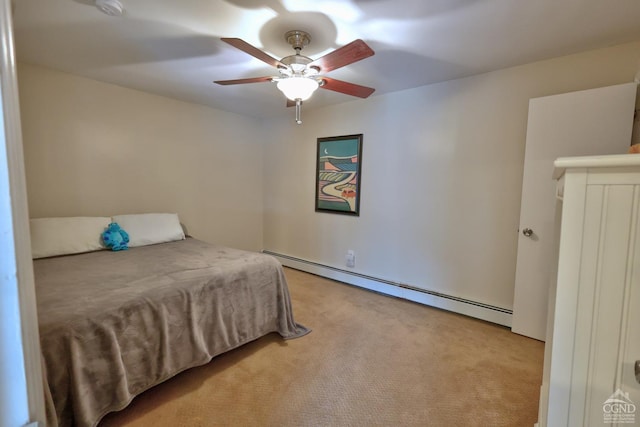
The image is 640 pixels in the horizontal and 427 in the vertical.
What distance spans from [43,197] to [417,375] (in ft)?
11.2

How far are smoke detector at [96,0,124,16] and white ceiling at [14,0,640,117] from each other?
0.05 metres

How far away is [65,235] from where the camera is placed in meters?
2.43

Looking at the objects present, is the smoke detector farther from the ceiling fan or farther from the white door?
the white door

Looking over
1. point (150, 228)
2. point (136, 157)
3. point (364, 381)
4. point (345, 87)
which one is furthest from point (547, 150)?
point (136, 157)

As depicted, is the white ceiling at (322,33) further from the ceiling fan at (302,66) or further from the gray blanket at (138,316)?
the gray blanket at (138,316)

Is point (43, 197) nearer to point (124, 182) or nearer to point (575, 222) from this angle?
point (124, 182)

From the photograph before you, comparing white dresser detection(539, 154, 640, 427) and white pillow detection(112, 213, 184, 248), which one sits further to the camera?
white pillow detection(112, 213, 184, 248)

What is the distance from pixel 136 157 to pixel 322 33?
96.3 inches

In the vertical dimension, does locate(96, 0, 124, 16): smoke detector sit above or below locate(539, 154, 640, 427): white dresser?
above

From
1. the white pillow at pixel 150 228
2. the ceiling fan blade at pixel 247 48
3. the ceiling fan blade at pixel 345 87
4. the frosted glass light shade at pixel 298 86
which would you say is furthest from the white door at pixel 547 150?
the white pillow at pixel 150 228

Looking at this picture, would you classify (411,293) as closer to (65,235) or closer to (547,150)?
(547,150)

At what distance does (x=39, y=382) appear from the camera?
40cm

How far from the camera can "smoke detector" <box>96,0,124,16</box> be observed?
5.06 feet

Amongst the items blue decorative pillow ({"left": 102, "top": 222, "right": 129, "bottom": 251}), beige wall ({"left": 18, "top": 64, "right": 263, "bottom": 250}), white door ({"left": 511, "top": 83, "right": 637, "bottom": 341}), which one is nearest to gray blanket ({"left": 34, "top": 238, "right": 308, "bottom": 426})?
blue decorative pillow ({"left": 102, "top": 222, "right": 129, "bottom": 251})
